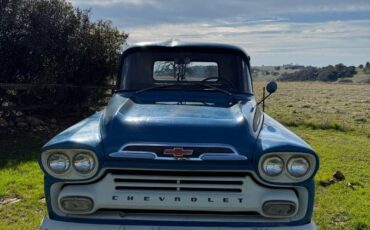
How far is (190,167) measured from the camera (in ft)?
11.4

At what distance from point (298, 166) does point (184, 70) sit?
92.0 inches

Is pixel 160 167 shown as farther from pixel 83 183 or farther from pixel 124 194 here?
pixel 83 183

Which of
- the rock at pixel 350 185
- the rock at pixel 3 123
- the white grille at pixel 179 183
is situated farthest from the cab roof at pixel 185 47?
the rock at pixel 3 123

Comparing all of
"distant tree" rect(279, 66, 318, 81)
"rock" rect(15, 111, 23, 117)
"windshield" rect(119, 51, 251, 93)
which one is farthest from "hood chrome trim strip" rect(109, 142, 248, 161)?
"distant tree" rect(279, 66, 318, 81)

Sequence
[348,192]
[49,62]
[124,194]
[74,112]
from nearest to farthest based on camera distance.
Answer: [124,194], [348,192], [49,62], [74,112]

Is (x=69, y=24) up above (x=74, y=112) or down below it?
above

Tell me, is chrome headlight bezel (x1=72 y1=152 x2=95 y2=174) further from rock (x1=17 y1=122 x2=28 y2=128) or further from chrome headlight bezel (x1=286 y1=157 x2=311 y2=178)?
rock (x1=17 y1=122 x2=28 y2=128)

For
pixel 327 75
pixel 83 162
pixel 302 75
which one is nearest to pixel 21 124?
pixel 83 162

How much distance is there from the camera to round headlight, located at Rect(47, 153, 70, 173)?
11.8 feet

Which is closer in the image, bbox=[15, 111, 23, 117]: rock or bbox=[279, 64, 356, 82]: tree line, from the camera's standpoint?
bbox=[15, 111, 23, 117]: rock

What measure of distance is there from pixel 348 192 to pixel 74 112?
1115 cm

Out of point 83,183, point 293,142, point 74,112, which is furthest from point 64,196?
point 74,112

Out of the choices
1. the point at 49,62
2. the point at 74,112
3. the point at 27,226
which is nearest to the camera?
the point at 27,226

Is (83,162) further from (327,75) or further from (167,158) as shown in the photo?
(327,75)
